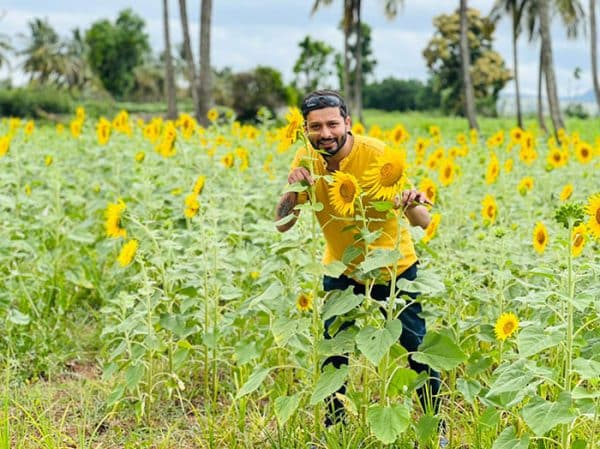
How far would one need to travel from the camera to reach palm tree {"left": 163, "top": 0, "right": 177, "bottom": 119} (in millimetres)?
18188

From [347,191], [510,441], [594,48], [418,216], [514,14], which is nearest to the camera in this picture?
[510,441]

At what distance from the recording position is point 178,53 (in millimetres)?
57281

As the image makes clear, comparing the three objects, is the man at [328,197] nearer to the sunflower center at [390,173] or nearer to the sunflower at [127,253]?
the sunflower center at [390,173]

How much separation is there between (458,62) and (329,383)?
3473 centimetres

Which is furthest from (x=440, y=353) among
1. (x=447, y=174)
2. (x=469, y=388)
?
(x=447, y=174)

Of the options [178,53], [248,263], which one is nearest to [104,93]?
[178,53]

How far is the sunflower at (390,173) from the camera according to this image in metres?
2.08

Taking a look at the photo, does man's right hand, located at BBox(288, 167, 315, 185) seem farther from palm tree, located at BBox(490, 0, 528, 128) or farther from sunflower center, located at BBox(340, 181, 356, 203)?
palm tree, located at BBox(490, 0, 528, 128)

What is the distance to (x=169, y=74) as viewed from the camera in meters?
18.7

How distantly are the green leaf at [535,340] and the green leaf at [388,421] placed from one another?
13.5 inches

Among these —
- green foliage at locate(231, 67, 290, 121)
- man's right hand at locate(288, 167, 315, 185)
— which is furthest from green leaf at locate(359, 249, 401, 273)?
green foliage at locate(231, 67, 290, 121)

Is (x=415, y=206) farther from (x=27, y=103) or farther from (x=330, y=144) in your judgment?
(x=27, y=103)

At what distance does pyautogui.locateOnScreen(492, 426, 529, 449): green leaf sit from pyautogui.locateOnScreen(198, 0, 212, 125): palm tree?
12061mm

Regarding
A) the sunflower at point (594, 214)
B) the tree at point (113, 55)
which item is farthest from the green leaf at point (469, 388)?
the tree at point (113, 55)
